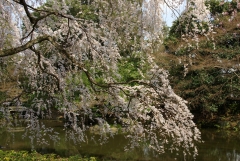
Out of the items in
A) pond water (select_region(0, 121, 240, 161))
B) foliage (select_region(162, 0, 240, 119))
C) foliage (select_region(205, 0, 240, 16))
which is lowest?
pond water (select_region(0, 121, 240, 161))

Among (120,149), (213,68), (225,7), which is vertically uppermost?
(225,7)

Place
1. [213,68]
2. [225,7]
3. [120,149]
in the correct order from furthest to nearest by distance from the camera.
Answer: [225,7] → [213,68] → [120,149]

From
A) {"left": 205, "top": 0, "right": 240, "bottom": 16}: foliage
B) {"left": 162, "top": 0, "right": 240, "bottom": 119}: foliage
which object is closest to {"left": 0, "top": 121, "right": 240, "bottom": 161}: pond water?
{"left": 162, "top": 0, "right": 240, "bottom": 119}: foliage

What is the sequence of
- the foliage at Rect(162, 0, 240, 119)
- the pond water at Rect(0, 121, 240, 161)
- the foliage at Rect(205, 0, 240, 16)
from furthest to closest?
1. the foliage at Rect(205, 0, 240, 16)
2. the foliage at Rect(162, 0, 240, 119)
3. the pond water at Rect(0, 121, 240, 161)

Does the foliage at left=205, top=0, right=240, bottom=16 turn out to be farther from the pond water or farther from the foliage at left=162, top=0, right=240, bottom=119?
the pond water

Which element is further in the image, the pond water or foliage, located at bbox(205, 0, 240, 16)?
foliage, located at bbox(205, 0, 240, 16)

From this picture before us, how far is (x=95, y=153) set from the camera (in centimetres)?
738

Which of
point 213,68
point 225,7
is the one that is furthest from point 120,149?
point 225,7

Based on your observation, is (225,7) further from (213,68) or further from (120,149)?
(120,149)

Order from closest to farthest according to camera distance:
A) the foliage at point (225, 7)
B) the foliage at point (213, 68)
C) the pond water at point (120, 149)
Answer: the pond water at point (120, 149)
the foliage at point (213, 68)
the foliage at point (225, 7)

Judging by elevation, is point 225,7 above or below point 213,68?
above

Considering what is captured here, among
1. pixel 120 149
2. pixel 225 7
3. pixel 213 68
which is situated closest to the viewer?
pixel 120 149

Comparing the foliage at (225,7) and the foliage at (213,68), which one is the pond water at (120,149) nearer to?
the foliage at (213,68)

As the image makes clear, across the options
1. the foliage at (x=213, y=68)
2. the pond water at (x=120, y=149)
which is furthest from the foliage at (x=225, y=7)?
the pond water at (x=120, y=149)
